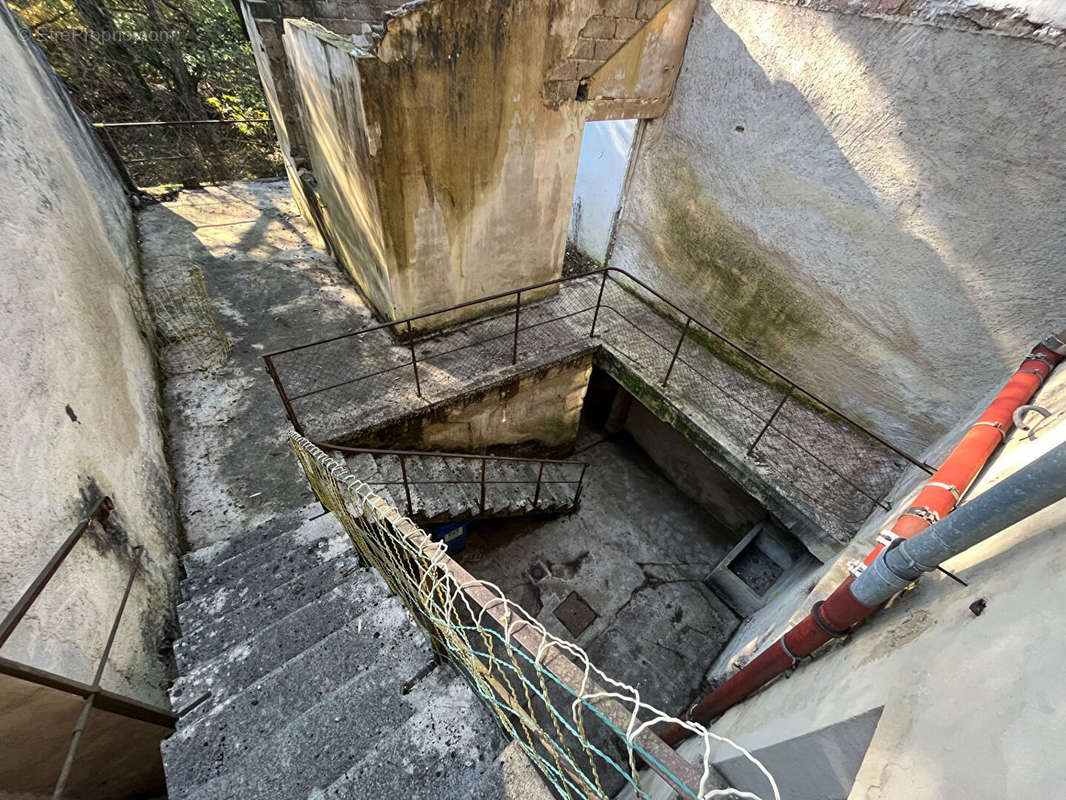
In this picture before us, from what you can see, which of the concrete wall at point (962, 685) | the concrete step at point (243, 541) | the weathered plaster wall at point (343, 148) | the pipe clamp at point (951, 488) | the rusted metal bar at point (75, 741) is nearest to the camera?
the concrete wall at point (962, 685)

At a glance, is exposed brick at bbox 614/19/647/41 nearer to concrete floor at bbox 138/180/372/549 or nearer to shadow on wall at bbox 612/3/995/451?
shadow on wall at bbox 612/3/995/451

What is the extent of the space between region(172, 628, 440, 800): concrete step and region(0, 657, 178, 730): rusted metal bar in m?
0.44

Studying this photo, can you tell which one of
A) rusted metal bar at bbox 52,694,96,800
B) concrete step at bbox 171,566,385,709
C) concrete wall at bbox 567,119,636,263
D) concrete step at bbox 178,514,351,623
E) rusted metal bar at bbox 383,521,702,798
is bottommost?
rusted metal bar at bbox 383,521,702,798

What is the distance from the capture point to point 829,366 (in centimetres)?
485

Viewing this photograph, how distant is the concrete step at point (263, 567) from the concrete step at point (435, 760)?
130cm

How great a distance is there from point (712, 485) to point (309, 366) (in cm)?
531

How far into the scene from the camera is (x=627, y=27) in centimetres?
434

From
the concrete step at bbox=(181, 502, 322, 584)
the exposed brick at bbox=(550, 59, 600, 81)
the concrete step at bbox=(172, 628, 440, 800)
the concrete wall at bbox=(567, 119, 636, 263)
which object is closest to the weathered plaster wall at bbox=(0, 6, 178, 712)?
the concrete step at bbox=(181, 502, 322, 584)

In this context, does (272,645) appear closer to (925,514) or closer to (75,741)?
(75,741)

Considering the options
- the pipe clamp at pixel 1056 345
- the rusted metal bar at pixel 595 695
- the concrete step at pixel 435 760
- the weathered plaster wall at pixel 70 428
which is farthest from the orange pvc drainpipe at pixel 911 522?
the weathered plaster wall at pixel 70 428

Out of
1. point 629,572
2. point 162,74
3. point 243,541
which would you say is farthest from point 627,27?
point 162,74

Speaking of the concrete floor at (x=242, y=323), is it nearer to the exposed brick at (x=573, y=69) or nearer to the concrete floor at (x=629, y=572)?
the concrete floor at (x=629, y=572)

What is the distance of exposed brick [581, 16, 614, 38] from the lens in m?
4.17

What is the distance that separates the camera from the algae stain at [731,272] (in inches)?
192
